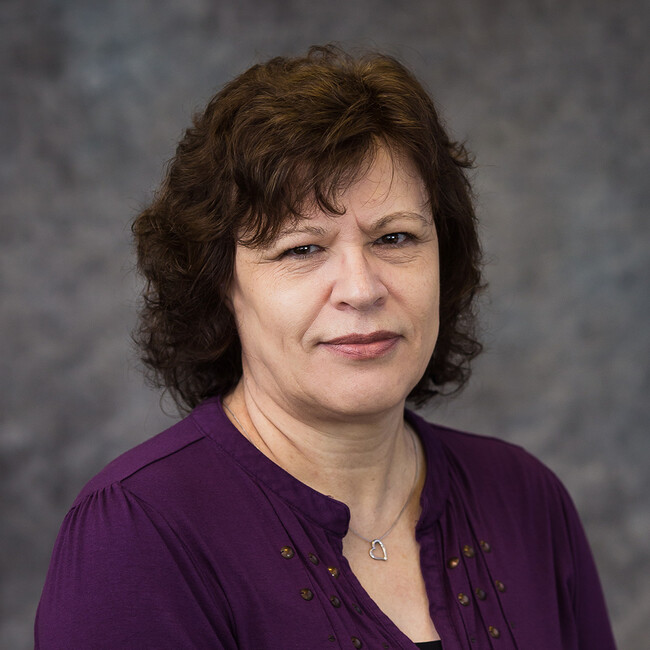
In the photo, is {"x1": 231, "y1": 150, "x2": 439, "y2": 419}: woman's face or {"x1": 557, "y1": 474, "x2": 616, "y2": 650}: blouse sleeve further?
{"x1": 557, "y1": 474, "x2": 616, "y2": 650}: blouse sleeve

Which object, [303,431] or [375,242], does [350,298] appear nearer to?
[375,242]

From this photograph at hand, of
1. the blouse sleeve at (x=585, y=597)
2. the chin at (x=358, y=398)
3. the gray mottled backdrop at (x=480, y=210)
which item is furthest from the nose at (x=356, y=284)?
the gray mottled backdrop at (x=480, y=210)

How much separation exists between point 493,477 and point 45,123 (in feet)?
5.20

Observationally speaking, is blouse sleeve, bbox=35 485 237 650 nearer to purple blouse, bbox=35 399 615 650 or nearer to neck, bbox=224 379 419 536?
purple blouse, bbox=35 399 615 650

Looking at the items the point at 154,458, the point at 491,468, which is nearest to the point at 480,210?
the point at 491,468

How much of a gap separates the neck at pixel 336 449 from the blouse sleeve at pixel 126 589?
0.30 m

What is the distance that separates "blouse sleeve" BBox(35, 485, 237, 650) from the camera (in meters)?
1.63

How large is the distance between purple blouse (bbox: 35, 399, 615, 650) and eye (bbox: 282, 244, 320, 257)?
13.5 inches

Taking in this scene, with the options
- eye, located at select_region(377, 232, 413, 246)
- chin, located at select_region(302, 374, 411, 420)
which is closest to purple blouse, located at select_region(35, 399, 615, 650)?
chin, located at select_region(302, 374, 411, 420)

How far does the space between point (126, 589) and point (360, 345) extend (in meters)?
0.55

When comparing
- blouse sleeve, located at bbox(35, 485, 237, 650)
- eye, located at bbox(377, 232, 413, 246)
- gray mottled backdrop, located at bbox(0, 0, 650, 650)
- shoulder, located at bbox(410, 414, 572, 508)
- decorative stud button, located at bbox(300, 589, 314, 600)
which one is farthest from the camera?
gray mottled backdrop, located at bbox(0, 0, 650, 650)

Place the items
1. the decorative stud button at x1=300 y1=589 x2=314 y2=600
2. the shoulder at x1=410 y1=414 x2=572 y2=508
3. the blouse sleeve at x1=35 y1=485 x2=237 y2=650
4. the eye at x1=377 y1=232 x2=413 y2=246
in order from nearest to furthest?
1. the blouse sleeve at x1=35 y1=485 x2=237 y2=650
2. the decorative stud button at x1=300 y1=589 x2=314 y2=600
3. the eye at x1=377 y1=232 x2=413 y2=246
4. the shoulder at x1=410 y1=414 x2=572 y2=508

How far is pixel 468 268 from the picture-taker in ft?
7.28

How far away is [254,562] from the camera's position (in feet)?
5.80
